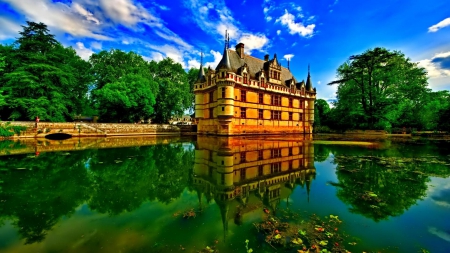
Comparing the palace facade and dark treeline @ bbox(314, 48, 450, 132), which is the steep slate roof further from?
dark treeline @ bbox(314, 48, 450, 132)

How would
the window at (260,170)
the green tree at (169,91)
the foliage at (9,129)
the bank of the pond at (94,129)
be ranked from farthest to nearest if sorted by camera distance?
the green tree at (169,91) < the bank of the pond at (94,129) < the foliage at (9,129) < the window at (260,170)

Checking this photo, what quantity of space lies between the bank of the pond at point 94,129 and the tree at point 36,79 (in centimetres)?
294

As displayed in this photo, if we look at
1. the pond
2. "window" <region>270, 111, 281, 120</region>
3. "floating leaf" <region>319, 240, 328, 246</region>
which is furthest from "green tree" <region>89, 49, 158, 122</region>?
"floating leaf" <region>319, 240, 328, 246</region>

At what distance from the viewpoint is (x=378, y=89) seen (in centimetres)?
3069

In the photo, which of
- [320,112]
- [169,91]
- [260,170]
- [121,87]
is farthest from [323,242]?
[320,112]

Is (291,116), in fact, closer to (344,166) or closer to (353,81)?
(353,81)

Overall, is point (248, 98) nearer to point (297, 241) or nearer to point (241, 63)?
point (241, 63)

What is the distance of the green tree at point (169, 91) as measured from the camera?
37547mm

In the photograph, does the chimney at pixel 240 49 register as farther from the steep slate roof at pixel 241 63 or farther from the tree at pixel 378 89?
the tree at pixel 378 89

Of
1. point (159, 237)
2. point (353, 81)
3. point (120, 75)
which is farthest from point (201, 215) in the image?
point (120, 75)

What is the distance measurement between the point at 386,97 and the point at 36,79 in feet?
160

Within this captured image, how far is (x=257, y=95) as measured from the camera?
27906 mm

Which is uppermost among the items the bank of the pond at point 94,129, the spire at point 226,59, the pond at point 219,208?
the spire at point 226,59

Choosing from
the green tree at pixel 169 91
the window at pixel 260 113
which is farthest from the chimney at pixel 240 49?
the green tree at pixel 169 91
